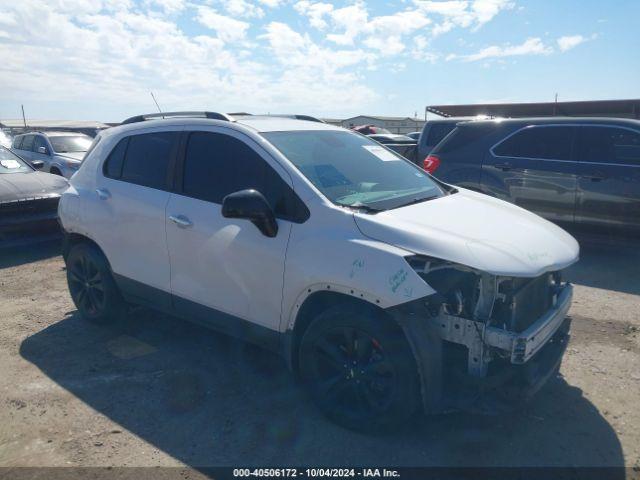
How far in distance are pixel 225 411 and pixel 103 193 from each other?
2190 mm

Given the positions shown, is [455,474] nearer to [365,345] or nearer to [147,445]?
[365,345]

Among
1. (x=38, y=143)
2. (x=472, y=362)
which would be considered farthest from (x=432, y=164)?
(x=38, y=143)

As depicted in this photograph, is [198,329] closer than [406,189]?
No

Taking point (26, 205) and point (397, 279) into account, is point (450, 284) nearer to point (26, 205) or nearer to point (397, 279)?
point (397, 279)

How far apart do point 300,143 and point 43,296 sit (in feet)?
12.4

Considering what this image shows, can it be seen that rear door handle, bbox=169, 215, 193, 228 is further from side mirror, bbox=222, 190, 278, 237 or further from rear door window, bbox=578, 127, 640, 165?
rear door window, bbox=578, 127, 640, 165

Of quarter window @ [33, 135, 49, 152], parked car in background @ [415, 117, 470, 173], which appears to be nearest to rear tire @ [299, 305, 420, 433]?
parked car in background @ [415, 117, 470, 173]

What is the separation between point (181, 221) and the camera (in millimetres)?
3695

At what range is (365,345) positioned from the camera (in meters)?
2.96

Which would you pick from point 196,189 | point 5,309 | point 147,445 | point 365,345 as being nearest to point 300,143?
point 196,189

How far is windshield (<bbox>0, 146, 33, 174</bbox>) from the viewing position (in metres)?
8.00

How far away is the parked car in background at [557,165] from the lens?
6371mm

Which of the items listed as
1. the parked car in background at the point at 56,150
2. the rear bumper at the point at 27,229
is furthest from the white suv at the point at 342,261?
the parked car in background at the point at 56,150

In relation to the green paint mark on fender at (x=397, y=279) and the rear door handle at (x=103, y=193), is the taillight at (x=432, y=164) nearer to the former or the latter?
the rear door handle at (x=103, y=193)
